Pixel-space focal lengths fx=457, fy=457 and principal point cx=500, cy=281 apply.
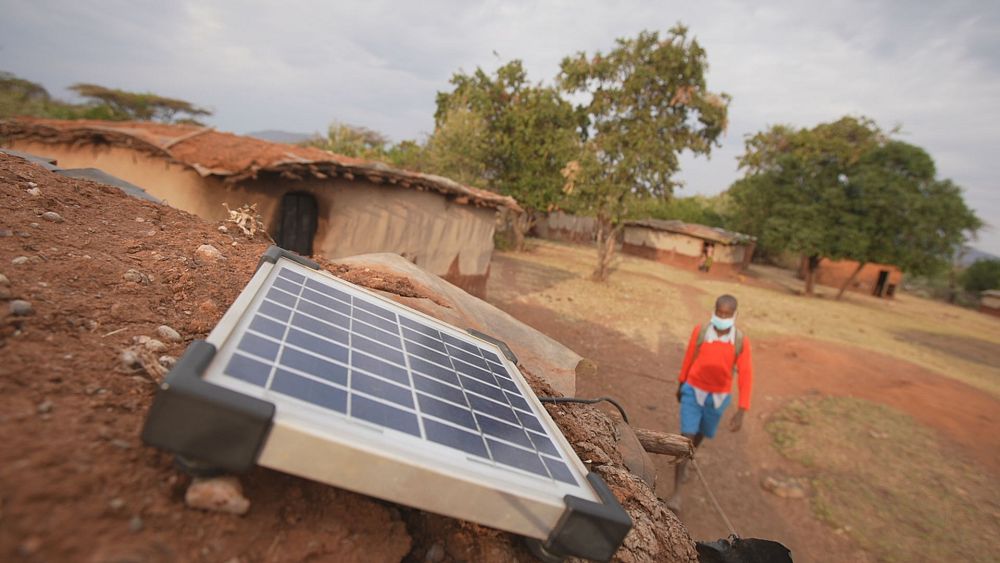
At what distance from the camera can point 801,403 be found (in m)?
9.05

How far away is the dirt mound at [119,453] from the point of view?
94 centimetres

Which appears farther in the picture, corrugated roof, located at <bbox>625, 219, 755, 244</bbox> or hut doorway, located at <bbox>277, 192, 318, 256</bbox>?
corrugated roof, located at <bbox>625, 219, 755, 244</bbox>

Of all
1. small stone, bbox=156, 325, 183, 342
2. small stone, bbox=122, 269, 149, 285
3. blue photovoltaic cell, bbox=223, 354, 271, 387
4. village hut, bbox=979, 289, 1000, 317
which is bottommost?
small stone, bbox=156, 325, 183, 342

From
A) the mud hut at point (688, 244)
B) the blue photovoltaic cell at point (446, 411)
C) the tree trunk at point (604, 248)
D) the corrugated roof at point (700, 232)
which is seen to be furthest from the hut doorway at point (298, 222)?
the mud hut at point (688, 244)

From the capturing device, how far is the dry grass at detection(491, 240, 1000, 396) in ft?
45.2

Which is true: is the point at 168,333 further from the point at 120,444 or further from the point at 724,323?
the point at 724,323

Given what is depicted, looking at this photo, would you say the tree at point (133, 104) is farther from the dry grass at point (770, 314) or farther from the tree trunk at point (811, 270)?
the tree trunk at point (811, 270)

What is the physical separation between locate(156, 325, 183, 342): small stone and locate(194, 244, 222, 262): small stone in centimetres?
107

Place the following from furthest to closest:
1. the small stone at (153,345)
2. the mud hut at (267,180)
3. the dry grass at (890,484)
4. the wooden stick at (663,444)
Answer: the mud hut at (267,180), the dry grass at (890,484), the wooden stick at (663,444), the small stone at (153,345)

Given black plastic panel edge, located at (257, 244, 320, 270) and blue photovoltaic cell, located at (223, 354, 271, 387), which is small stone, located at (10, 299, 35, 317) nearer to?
black plastic panel edge, located at (257, 244, 320, 270)

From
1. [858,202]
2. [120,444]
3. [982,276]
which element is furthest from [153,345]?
[982,276]

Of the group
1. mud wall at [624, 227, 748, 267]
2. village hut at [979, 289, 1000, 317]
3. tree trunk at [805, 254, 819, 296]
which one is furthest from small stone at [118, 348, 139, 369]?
village hut at [979, 289, 1000, 317]

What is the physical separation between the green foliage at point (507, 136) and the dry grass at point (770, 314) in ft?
13.4

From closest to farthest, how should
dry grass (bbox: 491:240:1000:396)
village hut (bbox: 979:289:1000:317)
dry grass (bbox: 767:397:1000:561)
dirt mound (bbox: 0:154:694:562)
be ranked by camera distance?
dirt mound (bbox: 0:154:694:562)
dry grass (bbox: 767:397:1000:561)
dry grass (bbox: 491:240:1000:396)
village hut (bbox: 979:289:1000:317)
